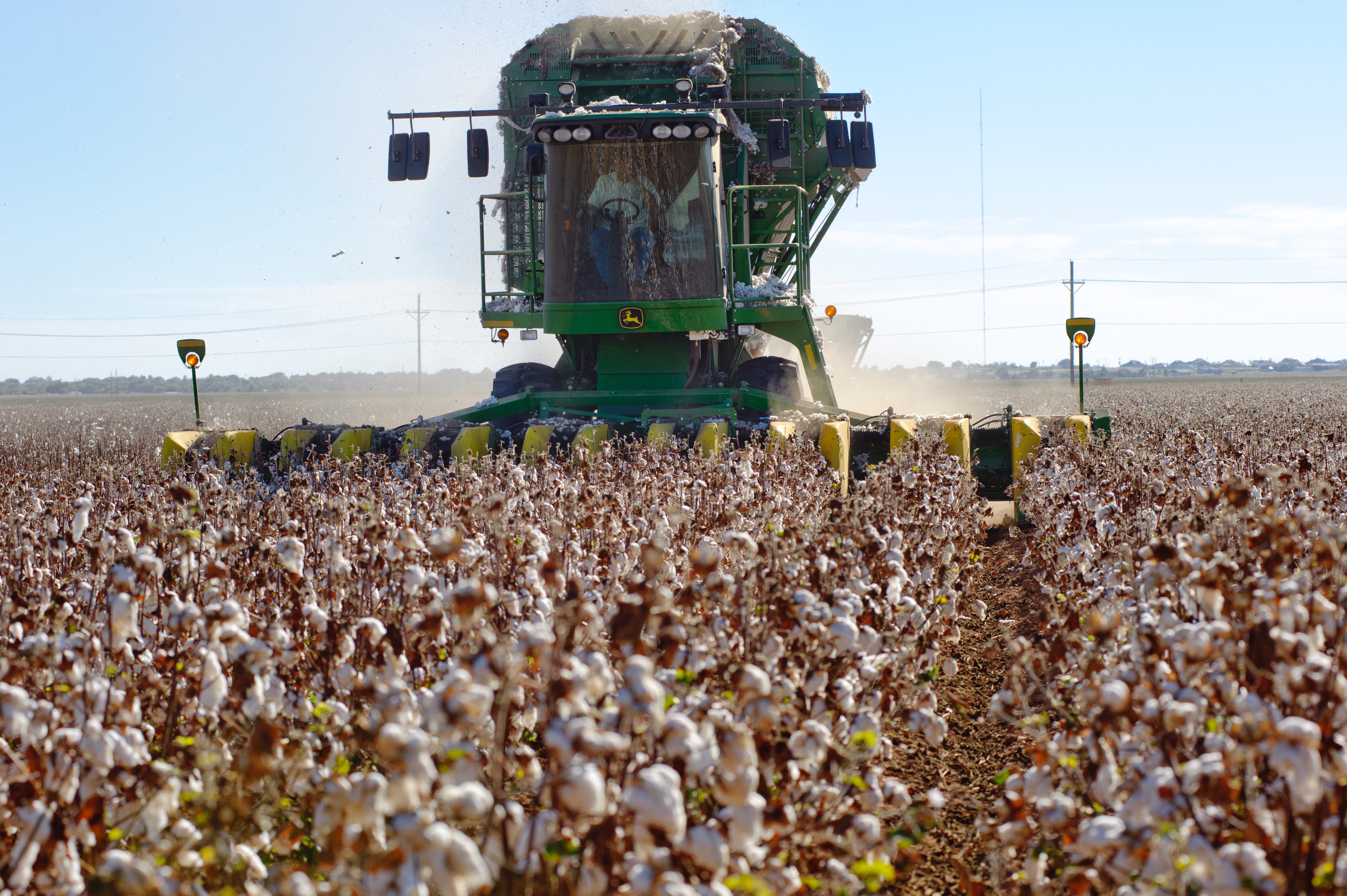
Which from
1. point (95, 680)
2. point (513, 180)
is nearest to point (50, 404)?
point (513, 180)

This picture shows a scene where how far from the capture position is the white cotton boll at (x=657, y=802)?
1.97 meters

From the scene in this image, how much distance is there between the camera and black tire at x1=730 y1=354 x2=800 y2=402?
11.6 metres

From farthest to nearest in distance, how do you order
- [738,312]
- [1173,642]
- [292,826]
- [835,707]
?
1. [738,312]
2. [835,707]
3. [292,826]
4. [1173,642]

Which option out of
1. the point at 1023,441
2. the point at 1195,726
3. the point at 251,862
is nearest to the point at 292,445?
the point at 1023,441

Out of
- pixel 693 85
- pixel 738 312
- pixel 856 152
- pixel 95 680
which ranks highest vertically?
pixel 693 85

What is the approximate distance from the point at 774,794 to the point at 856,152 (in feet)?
25.4

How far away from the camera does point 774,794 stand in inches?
137

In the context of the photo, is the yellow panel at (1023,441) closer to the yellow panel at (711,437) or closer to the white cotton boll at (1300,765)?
the yellow panel at (711,437)

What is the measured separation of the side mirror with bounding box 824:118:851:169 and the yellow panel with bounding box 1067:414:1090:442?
3092 mm

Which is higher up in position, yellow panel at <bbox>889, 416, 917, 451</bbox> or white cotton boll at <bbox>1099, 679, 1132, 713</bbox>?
yellow panel at <bbox>889, 416, 917, 451</bbox>

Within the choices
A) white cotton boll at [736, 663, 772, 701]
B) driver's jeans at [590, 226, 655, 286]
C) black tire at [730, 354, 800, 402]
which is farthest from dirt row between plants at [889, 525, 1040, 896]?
driver's jeans at [590, 226, 655, 286]

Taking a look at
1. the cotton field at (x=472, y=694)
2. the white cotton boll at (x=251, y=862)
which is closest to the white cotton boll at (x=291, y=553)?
the cotton field at (x=472, y=694)

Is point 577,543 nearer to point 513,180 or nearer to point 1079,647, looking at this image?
point 1079,647

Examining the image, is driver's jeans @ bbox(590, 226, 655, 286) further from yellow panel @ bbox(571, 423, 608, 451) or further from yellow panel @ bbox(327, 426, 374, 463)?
yellow panel @ bbox(327, 426, 374, 463)
